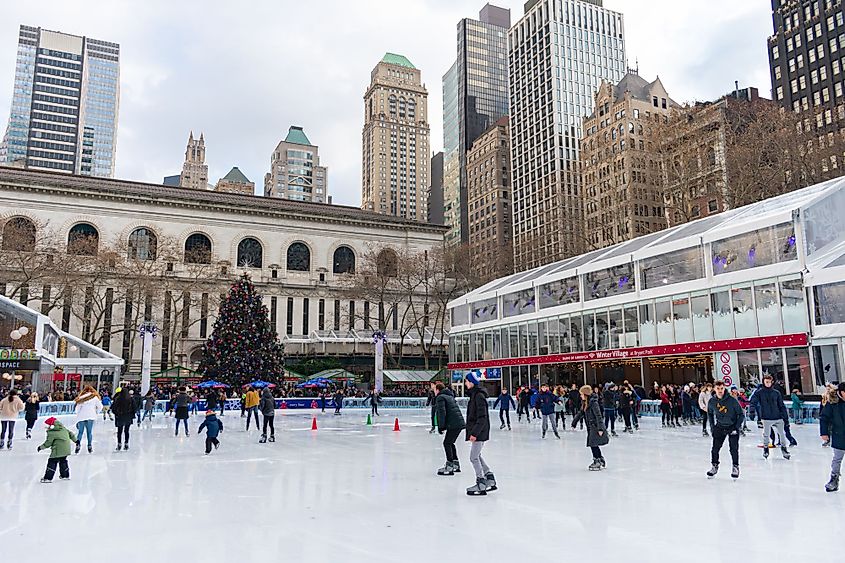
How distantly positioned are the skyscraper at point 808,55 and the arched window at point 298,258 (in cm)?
5959

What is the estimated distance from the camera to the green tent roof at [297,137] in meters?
184

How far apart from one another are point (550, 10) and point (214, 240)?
7404cm

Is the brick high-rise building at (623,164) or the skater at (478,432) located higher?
the brick high-rise building at (623,164)

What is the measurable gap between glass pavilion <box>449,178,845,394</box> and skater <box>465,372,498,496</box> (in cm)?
1163

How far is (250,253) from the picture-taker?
72.2 meters

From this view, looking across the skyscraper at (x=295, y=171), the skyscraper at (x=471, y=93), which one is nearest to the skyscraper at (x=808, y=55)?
the skyscraper at (x=471, y=93)

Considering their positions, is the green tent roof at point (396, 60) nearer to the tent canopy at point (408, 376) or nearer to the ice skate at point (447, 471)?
the tent canopy at point (408, 376)

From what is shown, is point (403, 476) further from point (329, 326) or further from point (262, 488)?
point (329, 326)

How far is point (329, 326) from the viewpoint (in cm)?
7306

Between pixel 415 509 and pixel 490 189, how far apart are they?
119m

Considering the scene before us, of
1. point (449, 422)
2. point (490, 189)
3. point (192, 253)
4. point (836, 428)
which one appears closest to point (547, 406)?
point (449, 422)

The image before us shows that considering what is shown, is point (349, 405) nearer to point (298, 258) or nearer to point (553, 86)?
point (298, 258)

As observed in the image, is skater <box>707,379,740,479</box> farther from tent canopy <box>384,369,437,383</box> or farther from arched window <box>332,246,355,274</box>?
arched window <box>332,246,355,274</box>

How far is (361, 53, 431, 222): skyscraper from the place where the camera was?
174 metres
